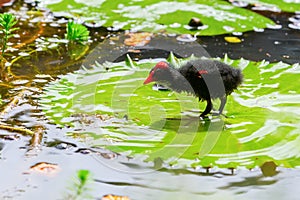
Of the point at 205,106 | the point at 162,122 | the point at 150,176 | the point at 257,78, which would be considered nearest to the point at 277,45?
the point at 257,78

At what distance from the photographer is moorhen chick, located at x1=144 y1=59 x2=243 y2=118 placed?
285 cm

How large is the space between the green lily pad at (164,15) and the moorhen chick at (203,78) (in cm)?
159

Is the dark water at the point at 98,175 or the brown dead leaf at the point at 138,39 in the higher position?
the dark water at the point at 98,175

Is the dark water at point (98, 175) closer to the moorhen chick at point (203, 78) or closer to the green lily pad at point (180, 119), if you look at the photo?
the green lily pad at point (180, 119)

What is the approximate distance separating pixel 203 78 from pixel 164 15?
1.93 meters

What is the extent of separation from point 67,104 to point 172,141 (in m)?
0.70

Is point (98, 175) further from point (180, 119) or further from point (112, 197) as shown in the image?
point (180, 119)

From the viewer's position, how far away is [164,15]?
4652mm

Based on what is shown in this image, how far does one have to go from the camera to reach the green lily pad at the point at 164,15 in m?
4.52

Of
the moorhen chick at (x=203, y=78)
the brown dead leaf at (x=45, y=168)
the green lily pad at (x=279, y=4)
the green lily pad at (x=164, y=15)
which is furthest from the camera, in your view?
the green lily pad at (x=279, y=4)

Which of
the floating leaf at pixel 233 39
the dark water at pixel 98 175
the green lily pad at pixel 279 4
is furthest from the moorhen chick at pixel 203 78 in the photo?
the green lily pad at pixel 279 4

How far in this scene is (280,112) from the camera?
292 cm

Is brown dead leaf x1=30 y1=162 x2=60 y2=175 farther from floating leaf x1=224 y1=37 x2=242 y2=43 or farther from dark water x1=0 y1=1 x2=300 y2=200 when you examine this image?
floating leaf x1=224 y1=37 x2=242 y2=43

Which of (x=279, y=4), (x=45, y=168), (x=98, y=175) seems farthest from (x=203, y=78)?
(x=279, y=4)
